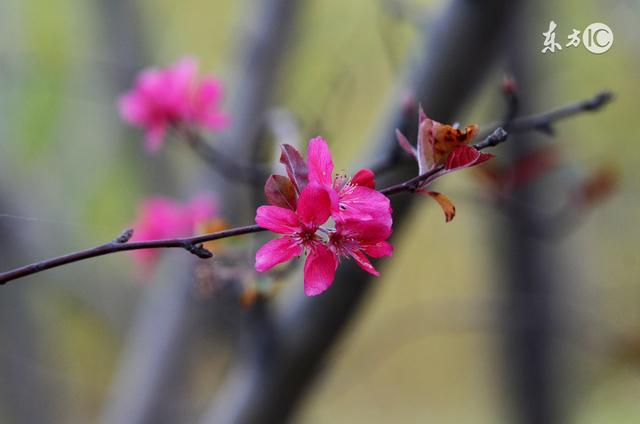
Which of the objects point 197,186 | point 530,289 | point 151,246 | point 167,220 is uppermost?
point 197,186

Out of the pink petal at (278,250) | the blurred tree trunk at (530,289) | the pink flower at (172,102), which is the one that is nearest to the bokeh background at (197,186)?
the blurred tree trunk at (530,289)

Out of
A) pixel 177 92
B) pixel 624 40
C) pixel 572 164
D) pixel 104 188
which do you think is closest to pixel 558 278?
pixel 572 164

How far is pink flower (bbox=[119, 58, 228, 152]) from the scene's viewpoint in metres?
1.06

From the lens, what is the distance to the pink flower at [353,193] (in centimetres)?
44

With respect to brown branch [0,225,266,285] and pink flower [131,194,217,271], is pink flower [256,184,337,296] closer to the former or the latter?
brown branch [0,225,266,285]

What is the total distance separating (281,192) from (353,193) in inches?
1.8

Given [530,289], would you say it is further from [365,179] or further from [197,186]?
[365,179]

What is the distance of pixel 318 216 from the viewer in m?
0.46

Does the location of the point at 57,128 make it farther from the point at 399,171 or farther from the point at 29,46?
the point at 399,171

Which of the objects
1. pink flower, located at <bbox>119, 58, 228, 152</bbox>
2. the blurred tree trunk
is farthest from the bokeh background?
pink flower, located at <bbox>119, 58, 228, 152</bbox>

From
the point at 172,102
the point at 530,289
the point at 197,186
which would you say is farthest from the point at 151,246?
the point at 530,289

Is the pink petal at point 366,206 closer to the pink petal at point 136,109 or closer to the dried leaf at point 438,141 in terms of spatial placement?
the dried leaf at point 438,141

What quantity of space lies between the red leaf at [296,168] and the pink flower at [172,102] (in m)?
0.64

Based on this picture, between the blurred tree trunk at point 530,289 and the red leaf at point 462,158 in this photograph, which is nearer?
the red leaf at point 462,158
